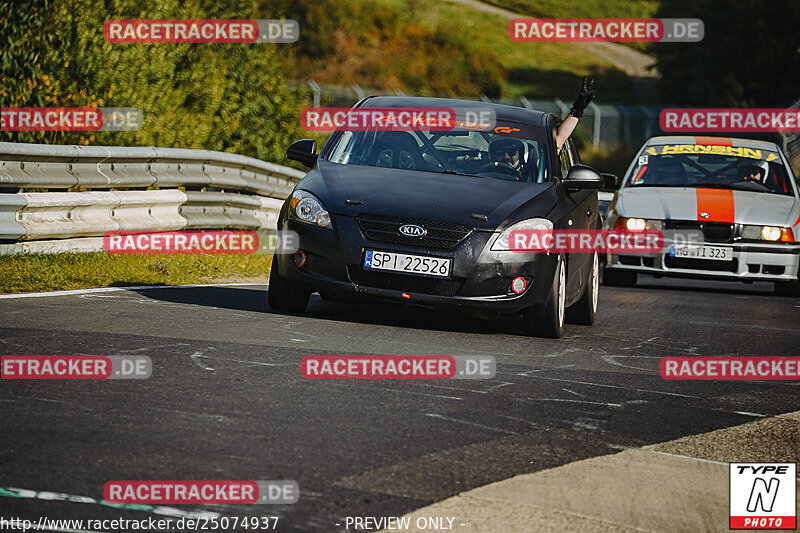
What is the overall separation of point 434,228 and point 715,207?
20.0 feet

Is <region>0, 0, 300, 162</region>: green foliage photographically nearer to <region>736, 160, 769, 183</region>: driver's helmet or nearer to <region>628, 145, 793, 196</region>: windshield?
<region>628, 145, 793, 196</region>: windshield

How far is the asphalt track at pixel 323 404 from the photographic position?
4.69 m

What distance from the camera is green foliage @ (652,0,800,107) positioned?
48.5m

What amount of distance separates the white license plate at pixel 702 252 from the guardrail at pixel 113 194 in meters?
4.82

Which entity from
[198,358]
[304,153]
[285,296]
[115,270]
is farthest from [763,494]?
[115,270]

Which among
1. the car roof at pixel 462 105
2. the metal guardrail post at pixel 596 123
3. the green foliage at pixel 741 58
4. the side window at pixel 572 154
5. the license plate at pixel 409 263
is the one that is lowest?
the license plate at pixel 409 263

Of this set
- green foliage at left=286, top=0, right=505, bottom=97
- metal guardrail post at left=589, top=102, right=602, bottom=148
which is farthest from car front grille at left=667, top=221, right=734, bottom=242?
green foliage at left=286, top=0, right=505, bottom=97

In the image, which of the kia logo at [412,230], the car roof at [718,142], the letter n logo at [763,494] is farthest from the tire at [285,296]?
the car roof at [718,142]

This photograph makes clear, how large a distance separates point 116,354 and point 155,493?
2.59m

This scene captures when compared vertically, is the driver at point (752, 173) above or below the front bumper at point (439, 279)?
above

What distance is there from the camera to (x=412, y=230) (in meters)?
8.66

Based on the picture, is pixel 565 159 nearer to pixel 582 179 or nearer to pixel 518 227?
pixel 582 179

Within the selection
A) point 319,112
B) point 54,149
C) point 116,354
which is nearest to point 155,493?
point 116,354

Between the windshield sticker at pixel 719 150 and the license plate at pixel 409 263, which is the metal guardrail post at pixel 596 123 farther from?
the license plate at pixel 409 263
